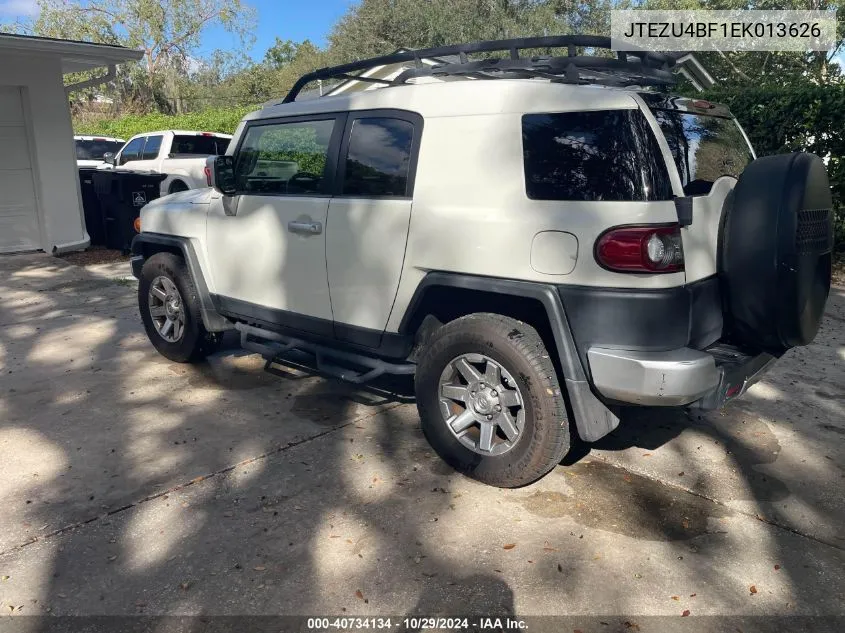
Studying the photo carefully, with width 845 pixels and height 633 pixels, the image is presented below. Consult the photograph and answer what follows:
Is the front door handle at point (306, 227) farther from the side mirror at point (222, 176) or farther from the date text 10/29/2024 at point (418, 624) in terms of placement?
the date text 10/29/2024 at point (418, 624)

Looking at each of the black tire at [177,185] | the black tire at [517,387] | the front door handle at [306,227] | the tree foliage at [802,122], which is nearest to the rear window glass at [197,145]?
the black tire at [177,185]

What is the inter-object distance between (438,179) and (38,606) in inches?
101

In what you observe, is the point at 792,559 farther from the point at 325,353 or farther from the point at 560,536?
the point at 325,353

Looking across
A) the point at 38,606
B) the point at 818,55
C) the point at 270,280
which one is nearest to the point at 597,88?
the point at 270,280

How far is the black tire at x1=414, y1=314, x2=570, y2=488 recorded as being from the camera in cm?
321

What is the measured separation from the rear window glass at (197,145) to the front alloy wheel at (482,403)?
12.0 metres

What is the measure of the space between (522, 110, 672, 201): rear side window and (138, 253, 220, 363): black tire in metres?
3.05

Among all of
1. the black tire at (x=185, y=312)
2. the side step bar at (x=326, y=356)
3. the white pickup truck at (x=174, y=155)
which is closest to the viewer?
the side step bar at (x=326, y=356)

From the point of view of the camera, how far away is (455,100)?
3.47m

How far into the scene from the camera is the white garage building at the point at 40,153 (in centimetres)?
1060

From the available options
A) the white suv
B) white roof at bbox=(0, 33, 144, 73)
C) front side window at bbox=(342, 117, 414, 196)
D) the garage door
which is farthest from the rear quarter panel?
the garage door

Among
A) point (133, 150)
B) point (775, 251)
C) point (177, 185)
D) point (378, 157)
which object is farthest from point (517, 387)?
point (133, 150)

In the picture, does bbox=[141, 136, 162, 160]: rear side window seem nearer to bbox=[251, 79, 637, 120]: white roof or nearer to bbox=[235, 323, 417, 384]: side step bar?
bbox=[235, 323, 417, 384]: side step bar

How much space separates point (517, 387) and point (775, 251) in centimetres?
131
